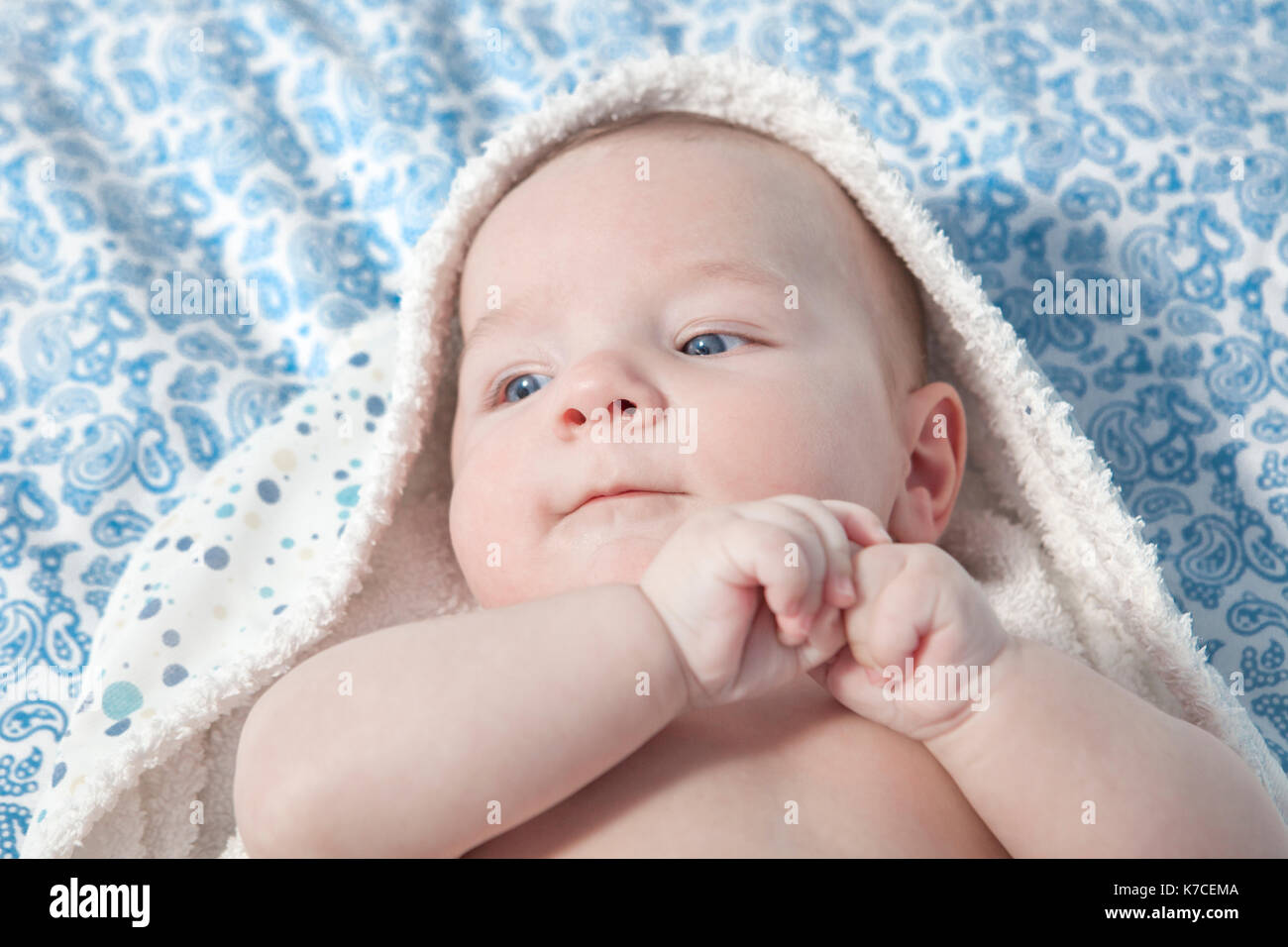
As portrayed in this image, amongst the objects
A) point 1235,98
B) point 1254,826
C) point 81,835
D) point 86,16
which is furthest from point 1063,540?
point 86,16

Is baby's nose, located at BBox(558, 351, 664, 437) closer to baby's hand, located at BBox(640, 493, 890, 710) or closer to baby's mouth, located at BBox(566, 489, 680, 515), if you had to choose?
baby's mouth, located at BBox(566, 489, 680, 515)

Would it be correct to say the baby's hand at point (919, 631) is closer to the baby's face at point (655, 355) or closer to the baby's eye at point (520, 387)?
the baby's face at point (655, 355)

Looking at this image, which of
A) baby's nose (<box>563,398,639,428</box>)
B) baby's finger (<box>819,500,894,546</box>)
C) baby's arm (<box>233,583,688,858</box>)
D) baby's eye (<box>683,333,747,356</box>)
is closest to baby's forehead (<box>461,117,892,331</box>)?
baby's eye (<box>683,333,747,356</box>)

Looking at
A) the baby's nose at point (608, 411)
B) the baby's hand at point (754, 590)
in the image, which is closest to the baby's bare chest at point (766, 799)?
the baby's hand at point (754, 590)

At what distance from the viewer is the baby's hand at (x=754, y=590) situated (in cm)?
102

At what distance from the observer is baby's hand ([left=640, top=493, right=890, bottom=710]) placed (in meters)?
1.02

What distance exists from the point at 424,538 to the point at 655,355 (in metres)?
0.55

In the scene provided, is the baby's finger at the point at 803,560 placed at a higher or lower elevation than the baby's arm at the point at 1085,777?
higher

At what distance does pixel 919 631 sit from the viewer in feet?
3.52

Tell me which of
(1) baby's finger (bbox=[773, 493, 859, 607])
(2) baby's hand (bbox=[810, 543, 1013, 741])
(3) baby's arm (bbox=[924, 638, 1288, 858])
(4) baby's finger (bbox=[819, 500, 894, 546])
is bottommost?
(3) baby's arm (bbox=[924, 638, 1288, 858])

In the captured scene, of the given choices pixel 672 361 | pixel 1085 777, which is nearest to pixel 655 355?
pixel 672 361

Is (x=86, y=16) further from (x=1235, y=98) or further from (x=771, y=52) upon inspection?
(x=1235, y=98)

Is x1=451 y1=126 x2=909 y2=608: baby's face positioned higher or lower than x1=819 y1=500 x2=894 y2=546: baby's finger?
higher

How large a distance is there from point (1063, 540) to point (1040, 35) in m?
1.12
